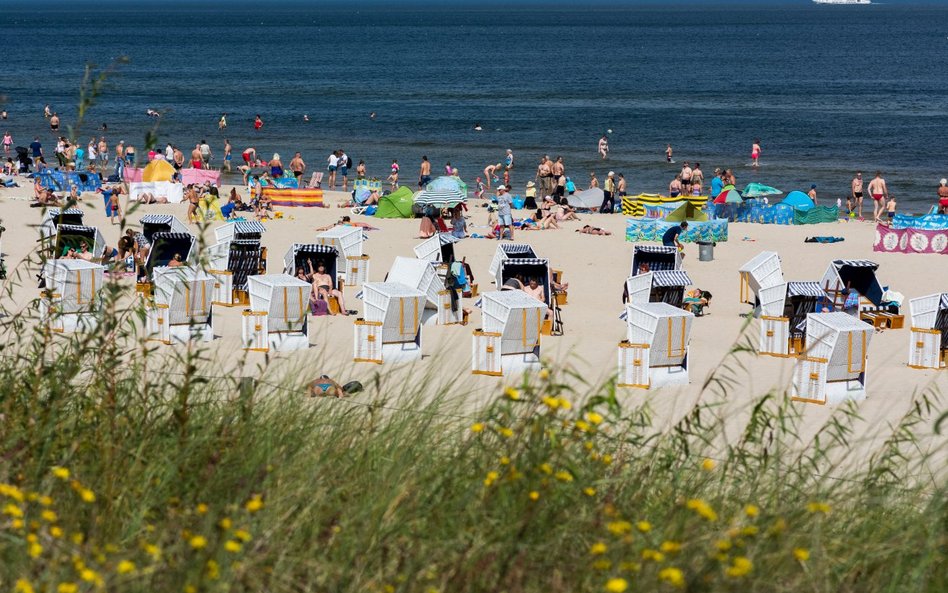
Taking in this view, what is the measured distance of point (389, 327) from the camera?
43.9ft

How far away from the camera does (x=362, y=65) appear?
9119 cm

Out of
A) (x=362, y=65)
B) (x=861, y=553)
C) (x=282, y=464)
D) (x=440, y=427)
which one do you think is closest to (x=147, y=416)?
(x=282, y=464)

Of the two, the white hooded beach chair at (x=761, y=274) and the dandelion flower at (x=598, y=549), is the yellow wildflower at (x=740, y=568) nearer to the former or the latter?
the dandelion flower at (x=598, y=549)

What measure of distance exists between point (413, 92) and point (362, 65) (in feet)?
75.1

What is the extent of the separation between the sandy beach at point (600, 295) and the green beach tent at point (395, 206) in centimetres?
53

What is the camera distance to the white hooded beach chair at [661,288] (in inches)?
620

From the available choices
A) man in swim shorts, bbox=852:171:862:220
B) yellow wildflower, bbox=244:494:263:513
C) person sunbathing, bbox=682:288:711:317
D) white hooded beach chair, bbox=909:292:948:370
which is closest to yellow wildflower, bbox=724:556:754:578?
yellow wildflower, bbox=244:494:263:513

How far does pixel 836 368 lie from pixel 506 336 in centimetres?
339

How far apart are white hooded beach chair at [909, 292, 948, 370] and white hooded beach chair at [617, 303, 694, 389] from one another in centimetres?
308

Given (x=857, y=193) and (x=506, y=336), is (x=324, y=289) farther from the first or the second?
(x=857, y=193)

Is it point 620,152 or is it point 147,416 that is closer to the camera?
point 147,416

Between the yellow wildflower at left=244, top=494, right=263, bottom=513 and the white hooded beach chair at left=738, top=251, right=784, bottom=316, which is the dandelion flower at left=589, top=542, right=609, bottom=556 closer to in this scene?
the yellow wildflower at left=244, top=494, right=263, bottom=513

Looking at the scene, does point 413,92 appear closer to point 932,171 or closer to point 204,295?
point 932,171

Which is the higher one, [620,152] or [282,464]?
[620,152]
